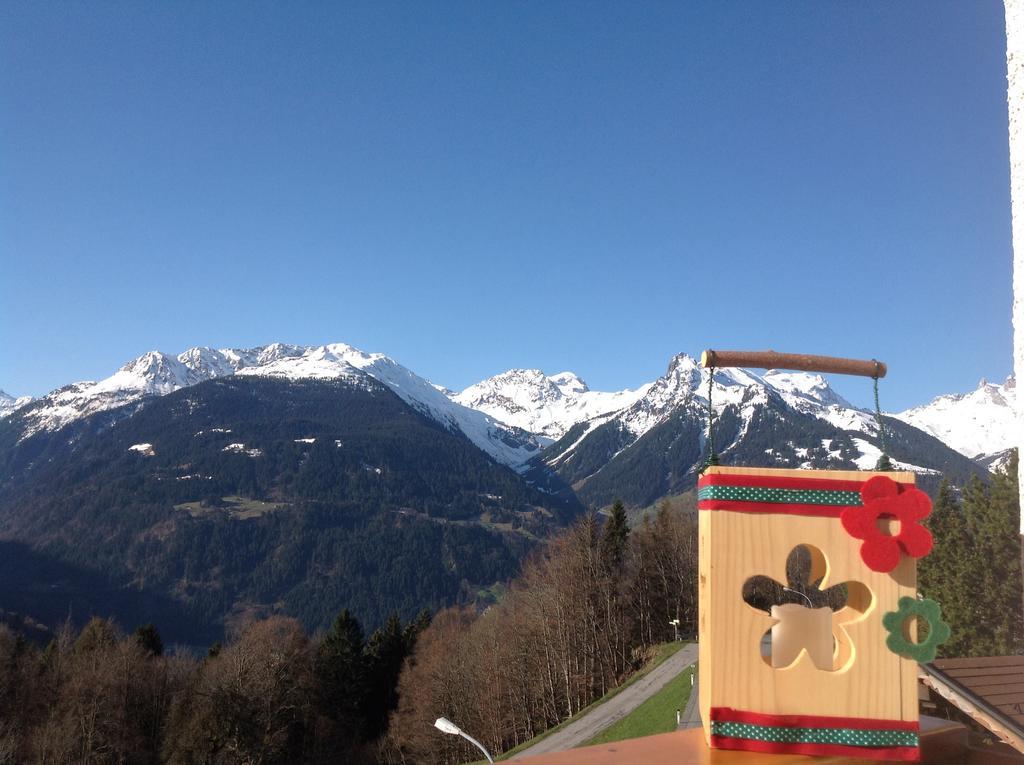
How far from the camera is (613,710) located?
93.4 ft

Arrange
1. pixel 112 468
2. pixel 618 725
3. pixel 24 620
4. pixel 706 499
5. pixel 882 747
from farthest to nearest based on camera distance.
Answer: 1. pixel 112 468
2. pixel 24 620
3. pixel 618 725
4. pixel 706 499
5. pixel 882 747

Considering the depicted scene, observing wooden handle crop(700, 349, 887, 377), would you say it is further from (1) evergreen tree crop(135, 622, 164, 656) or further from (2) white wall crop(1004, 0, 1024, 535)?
(1) evergreen tree crop(135, 622, 164, 656)

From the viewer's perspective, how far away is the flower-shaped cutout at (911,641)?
5.57 feet

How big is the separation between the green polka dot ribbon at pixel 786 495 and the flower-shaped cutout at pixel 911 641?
27 cm

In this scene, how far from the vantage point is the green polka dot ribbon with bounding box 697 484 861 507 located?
1.72 m

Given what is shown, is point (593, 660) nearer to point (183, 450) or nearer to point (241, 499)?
point (241, 499)

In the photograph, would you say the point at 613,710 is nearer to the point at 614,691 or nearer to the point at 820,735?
the point at 614,691

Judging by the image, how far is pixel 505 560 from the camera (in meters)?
164

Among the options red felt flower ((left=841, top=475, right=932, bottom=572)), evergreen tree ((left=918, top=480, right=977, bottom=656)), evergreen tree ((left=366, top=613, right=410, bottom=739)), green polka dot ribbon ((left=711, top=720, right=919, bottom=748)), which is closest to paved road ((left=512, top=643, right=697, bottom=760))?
evergreen tree ((left=918, top=480, right=977, bottom=656))

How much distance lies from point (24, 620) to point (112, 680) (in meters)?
67.2

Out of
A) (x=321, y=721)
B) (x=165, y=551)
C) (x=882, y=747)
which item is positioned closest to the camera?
(x=882, y=747)

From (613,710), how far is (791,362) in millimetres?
29741

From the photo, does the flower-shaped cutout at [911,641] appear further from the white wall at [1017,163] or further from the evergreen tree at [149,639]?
the evergreen tree at [149,639]

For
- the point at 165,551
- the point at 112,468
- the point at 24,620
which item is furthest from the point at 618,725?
the point at 112,468
